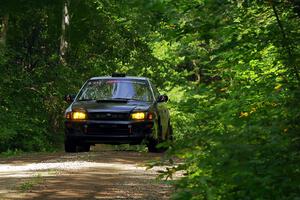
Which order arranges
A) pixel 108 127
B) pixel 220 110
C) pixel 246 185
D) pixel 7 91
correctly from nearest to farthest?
pixel 246 185 → pixel 220 110 → pixel 108 127 → pixel 7 91

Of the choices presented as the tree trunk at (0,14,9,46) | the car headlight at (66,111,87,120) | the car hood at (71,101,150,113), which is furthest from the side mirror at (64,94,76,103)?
the tree trunk at (0,14,9,46)

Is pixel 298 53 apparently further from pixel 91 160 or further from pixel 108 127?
pixel 108 127

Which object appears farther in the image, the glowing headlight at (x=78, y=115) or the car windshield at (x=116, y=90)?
the car windshield at (x=116, y=90)

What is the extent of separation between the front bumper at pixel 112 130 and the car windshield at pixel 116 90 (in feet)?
2.97

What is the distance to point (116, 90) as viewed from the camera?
623 inches

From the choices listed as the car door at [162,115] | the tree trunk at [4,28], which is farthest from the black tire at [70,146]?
the tree trunk at [4,28]

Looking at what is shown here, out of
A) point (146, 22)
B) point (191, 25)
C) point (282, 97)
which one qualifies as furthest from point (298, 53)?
point (146, 22)

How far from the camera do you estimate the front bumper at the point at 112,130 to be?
14.7m

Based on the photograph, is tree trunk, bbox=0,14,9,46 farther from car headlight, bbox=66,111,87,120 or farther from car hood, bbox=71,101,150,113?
car headlight, bbox=66,111,87,120

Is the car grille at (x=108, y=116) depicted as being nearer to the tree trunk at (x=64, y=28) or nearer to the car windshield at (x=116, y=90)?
the car windshield at (x=116, y=90)

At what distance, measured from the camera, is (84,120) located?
14.7 m

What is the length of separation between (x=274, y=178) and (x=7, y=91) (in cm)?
1921

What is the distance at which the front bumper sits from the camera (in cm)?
1466

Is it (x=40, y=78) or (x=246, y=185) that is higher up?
(x=40, y=78)
